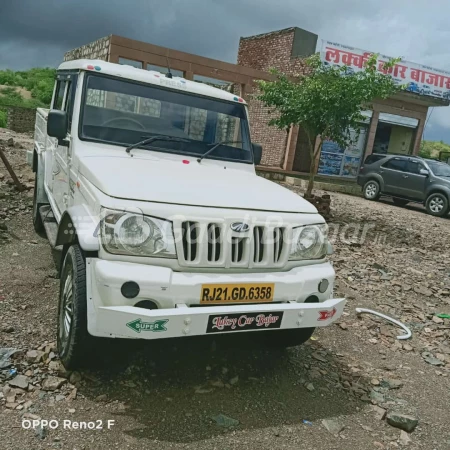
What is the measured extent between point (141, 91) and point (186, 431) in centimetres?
282

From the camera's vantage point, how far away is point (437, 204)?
48.0 ft

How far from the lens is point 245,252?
10.1ft

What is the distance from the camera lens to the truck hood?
302 centimetres

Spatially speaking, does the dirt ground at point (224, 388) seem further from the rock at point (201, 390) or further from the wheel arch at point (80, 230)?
the wheel arch at point (80, 230)

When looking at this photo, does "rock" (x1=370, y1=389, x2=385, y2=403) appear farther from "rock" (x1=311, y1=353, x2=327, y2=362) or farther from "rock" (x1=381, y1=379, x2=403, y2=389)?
"rock" (x1=311, y1=353, x2=327, y2=362)

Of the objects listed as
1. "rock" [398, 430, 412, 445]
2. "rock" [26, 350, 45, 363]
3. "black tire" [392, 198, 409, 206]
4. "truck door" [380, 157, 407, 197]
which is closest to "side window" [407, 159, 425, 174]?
"truck door" [380, 157, 407, 197]

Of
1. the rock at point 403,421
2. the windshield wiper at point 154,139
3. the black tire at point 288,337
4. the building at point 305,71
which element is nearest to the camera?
the rock at point 403,421

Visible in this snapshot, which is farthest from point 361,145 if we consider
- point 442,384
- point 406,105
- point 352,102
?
point 442,384

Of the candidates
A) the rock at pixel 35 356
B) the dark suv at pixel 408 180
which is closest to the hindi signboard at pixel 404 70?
the dark suv at pixel 408 180

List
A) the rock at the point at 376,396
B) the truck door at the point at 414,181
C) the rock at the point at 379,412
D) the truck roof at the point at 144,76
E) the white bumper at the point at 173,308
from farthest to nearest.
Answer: the truck door at the point at 414,181
the truck roof at the point at 144,76
the rock at the point at 376,396
the rock at the point at 379,412
the white bumper at the point at 173,308

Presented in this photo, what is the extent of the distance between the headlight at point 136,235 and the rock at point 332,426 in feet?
4.91

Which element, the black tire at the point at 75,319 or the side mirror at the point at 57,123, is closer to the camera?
the black tire at the point at 75,319

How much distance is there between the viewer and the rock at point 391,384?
3.85m

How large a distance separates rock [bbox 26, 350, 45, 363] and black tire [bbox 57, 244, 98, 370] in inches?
7.3
